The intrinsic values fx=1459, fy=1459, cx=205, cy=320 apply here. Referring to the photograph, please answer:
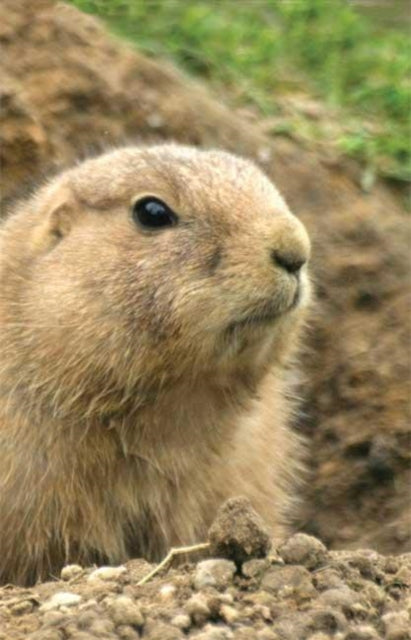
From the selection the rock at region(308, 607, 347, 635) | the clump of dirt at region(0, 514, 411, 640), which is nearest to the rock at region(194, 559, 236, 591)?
the clump of dirt at region(0, 514, 411, 640)

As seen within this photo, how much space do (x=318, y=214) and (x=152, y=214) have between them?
266 cm

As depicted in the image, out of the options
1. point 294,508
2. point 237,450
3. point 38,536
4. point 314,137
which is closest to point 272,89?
point 314,137

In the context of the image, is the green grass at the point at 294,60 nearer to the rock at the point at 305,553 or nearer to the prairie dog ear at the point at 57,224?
the prairie dog ear at the point at 57,224

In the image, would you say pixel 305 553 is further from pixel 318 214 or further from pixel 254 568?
pixel 318 214

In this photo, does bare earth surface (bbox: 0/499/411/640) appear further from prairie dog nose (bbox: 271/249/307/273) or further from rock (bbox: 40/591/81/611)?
prairie dog nose (bbox: 271/249/307/273)

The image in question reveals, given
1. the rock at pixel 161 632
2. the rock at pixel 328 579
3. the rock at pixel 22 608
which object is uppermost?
the rock at pixel 328 579

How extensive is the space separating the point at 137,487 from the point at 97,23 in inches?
152

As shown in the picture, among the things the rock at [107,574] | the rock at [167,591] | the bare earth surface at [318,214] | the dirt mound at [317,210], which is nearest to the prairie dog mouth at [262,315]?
the rock at [107,574]

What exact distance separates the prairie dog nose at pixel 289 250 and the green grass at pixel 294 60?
10.6ft

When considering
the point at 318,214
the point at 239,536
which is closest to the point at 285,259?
the point at 239,536

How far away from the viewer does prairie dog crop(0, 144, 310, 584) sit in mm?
5395

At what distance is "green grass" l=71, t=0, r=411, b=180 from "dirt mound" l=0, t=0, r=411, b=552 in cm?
28

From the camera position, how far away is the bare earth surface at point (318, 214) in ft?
25.7

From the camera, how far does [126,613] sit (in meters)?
4.02
